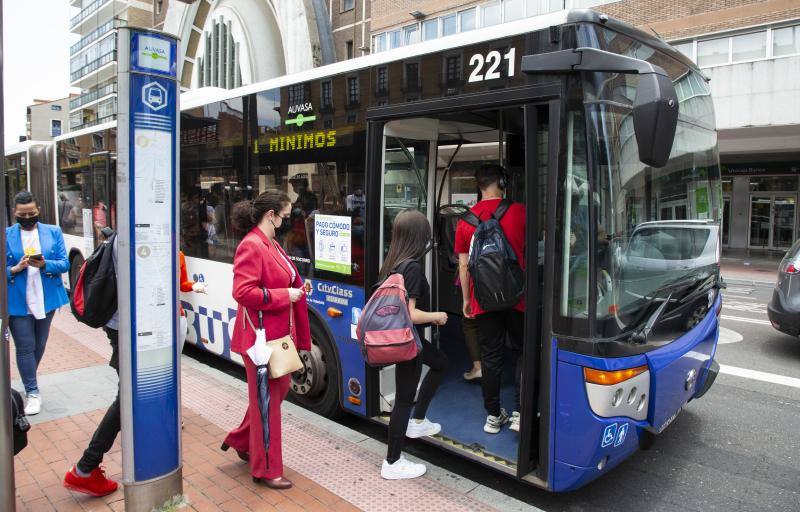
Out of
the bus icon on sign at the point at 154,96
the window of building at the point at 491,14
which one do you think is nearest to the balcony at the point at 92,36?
the window of building at the point at 491,14

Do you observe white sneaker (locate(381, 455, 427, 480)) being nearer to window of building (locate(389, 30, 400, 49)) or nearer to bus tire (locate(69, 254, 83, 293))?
bus tire (locate(69, 254, 83, 293))

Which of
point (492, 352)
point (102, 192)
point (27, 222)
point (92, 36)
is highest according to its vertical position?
point (92, 36)

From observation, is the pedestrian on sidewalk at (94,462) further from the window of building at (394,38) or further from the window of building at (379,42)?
the window of building at (379,42)

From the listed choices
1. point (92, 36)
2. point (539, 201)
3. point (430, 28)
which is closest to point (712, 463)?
point (539, 201)

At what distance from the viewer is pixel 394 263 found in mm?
3482

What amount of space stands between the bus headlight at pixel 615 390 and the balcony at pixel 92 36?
2358 inches

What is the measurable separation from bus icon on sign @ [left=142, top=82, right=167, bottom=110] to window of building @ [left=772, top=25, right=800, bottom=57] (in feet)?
66.2

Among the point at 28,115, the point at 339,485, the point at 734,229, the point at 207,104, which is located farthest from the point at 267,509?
the point at 28,115

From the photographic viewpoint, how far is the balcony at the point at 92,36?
178 ft

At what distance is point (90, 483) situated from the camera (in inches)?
131

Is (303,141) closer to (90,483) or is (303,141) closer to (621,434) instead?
(90,483)

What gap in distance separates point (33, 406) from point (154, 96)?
3.22 meters

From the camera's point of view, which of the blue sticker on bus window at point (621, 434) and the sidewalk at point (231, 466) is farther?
the sidewalk at point (231, 466)

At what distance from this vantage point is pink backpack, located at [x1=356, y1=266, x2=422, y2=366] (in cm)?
334
